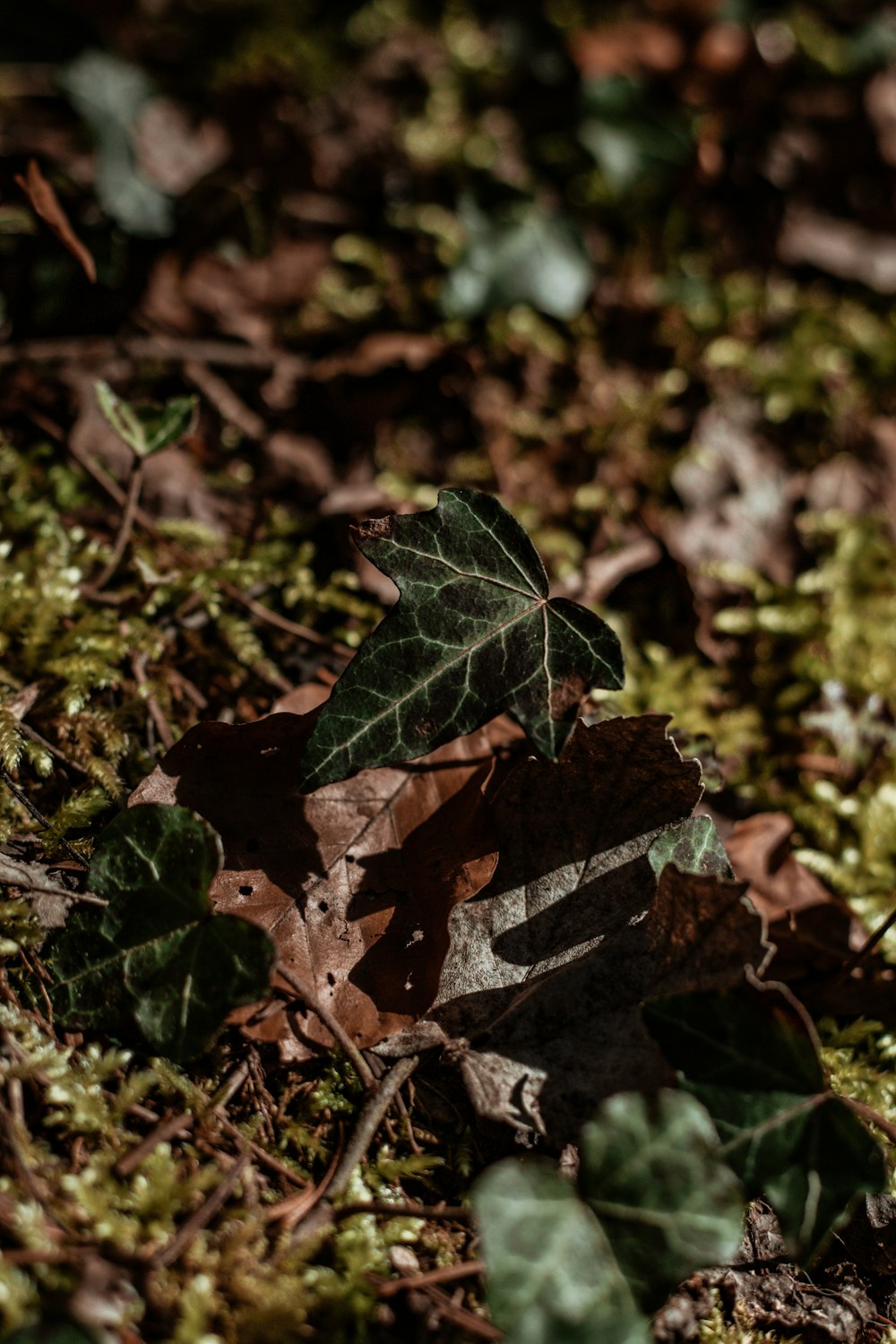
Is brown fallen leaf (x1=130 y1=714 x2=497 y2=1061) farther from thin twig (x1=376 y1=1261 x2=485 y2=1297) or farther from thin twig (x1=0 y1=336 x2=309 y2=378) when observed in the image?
thin twig (x1=0 y1=336 x2=309 y2=378)

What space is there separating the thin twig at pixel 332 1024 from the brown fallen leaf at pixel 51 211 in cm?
199

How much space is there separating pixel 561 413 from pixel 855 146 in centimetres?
219

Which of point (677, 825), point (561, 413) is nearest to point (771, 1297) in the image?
point (677, 825)

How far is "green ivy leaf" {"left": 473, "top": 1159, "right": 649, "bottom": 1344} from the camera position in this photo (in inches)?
43.6

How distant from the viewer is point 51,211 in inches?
89.4

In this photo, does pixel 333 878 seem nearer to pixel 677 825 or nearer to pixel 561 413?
pixel 677 825

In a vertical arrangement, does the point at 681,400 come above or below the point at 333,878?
above

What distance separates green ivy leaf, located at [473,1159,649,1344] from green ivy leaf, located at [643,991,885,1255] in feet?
0.84

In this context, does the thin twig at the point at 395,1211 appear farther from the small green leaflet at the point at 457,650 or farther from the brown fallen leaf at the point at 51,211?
the brown fallen leaf at the point at 51,211

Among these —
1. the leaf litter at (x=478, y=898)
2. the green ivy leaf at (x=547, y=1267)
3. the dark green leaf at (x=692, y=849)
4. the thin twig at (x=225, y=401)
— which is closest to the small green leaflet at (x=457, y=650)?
the leaf litter at (x=478, y=898)

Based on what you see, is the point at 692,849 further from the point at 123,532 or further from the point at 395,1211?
the point at 123,532

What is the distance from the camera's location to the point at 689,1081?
1333 mm

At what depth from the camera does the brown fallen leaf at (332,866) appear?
1548 mm

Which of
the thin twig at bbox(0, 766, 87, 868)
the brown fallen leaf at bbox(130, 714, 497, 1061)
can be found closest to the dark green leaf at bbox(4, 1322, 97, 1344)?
the brown fallen leaf at bbox(130, 714, 497, 1061)
